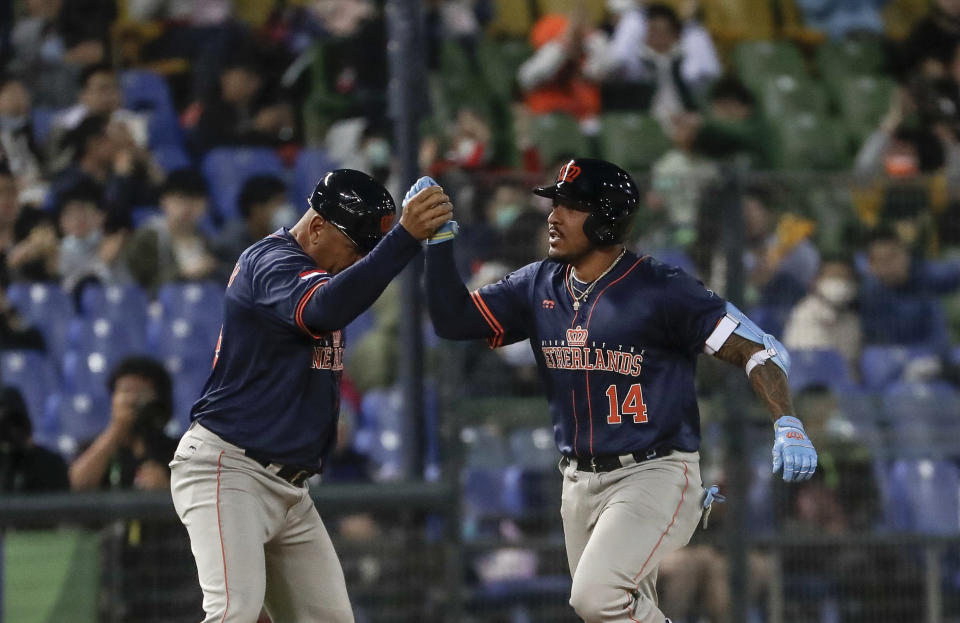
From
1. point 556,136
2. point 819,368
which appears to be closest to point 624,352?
point 819,368

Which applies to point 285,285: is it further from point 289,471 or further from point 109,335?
point 109,335

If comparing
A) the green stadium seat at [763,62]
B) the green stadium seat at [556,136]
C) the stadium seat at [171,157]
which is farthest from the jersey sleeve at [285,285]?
the green stadium seat at [763,62]

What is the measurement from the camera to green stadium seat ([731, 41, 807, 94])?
12.5 metres

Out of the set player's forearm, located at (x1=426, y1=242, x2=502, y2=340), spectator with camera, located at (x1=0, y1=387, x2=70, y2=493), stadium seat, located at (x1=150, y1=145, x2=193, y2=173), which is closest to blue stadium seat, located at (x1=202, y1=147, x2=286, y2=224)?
stadium seat, located at (x1=150, y1=145, x2=193, y2=173)

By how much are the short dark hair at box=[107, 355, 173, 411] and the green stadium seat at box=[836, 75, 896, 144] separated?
654cm

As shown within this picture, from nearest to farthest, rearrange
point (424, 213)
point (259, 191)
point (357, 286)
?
point (357, 286) < point (424, 213) < point (259, 191)

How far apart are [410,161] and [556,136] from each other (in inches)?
142

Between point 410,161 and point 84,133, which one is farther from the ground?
point 84,133

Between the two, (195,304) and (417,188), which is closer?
(417,188)

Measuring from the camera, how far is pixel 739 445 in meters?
7.63

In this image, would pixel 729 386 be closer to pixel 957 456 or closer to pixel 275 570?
pixel 957 456

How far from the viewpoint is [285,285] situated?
4.79 metres

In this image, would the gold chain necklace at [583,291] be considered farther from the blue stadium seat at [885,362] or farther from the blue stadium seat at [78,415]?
the blue stadium seat at [78,415]

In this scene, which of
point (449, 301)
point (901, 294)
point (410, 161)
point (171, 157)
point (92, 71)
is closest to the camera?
point (449, 301)
